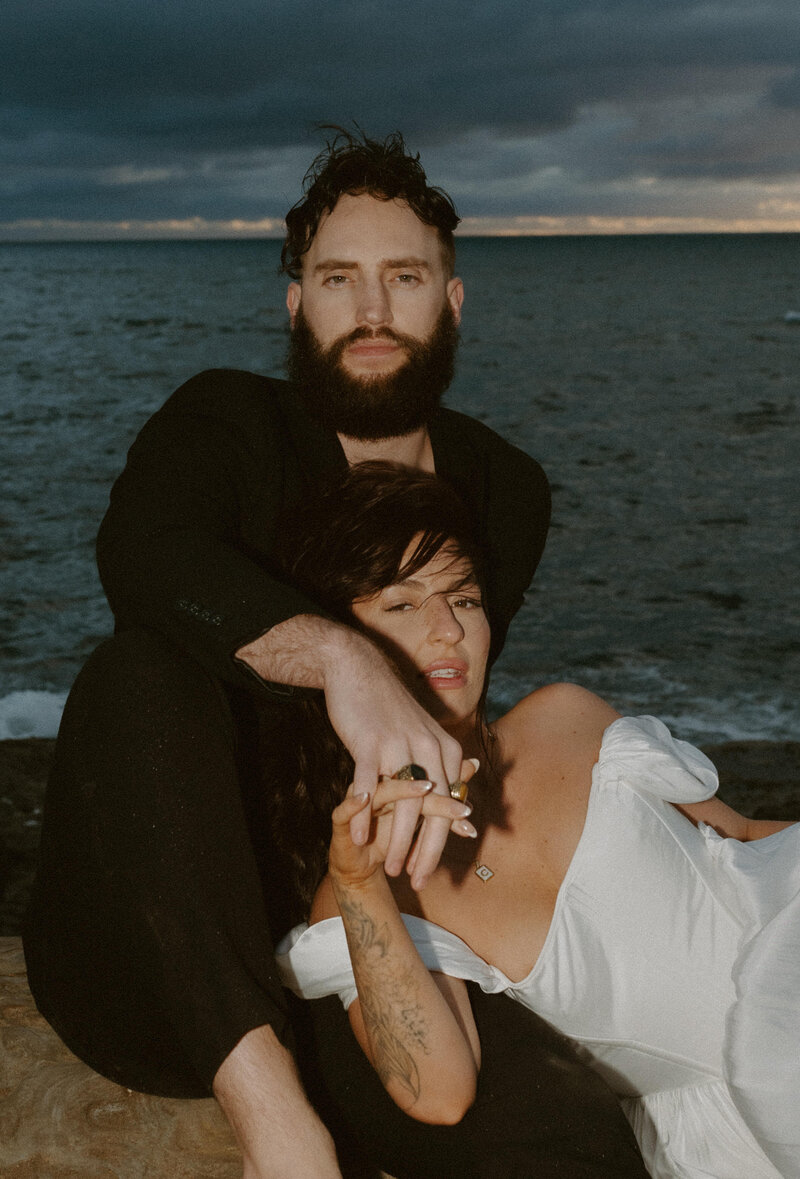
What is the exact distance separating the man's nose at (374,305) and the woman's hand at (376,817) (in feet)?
6.74

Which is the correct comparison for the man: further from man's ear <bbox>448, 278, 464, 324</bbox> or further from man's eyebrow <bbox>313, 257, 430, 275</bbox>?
man's ear <bbox>448, 278, 464, 324</bbox>

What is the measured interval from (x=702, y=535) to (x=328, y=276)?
10.0 m

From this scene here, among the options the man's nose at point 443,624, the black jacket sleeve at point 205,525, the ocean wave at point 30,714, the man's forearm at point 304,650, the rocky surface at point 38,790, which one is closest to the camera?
the man's forearm at point 304,650

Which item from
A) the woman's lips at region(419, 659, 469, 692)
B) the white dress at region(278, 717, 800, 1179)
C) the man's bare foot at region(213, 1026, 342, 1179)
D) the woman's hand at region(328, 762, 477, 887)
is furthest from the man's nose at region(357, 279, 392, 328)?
the man's bare foot at region(213, 1026, 342, 1179)

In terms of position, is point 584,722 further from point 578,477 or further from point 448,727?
point 578,477

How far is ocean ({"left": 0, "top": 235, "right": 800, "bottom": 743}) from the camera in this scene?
847cm

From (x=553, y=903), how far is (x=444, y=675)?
61 cm

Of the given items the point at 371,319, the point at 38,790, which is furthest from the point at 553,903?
the point at 38,790

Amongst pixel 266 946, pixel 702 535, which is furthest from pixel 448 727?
pixel 702 535

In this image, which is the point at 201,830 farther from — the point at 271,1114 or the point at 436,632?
the point at 436,632

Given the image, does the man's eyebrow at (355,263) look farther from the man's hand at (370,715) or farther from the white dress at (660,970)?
the white dress at (660,970)

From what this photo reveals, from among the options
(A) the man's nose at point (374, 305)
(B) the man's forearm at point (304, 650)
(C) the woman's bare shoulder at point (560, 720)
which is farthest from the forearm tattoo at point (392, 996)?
(A) the man's nose at point (374, 305)

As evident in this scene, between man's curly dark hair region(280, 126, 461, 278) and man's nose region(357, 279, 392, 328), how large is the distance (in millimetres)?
330

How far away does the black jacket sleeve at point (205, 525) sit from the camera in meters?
2.27
